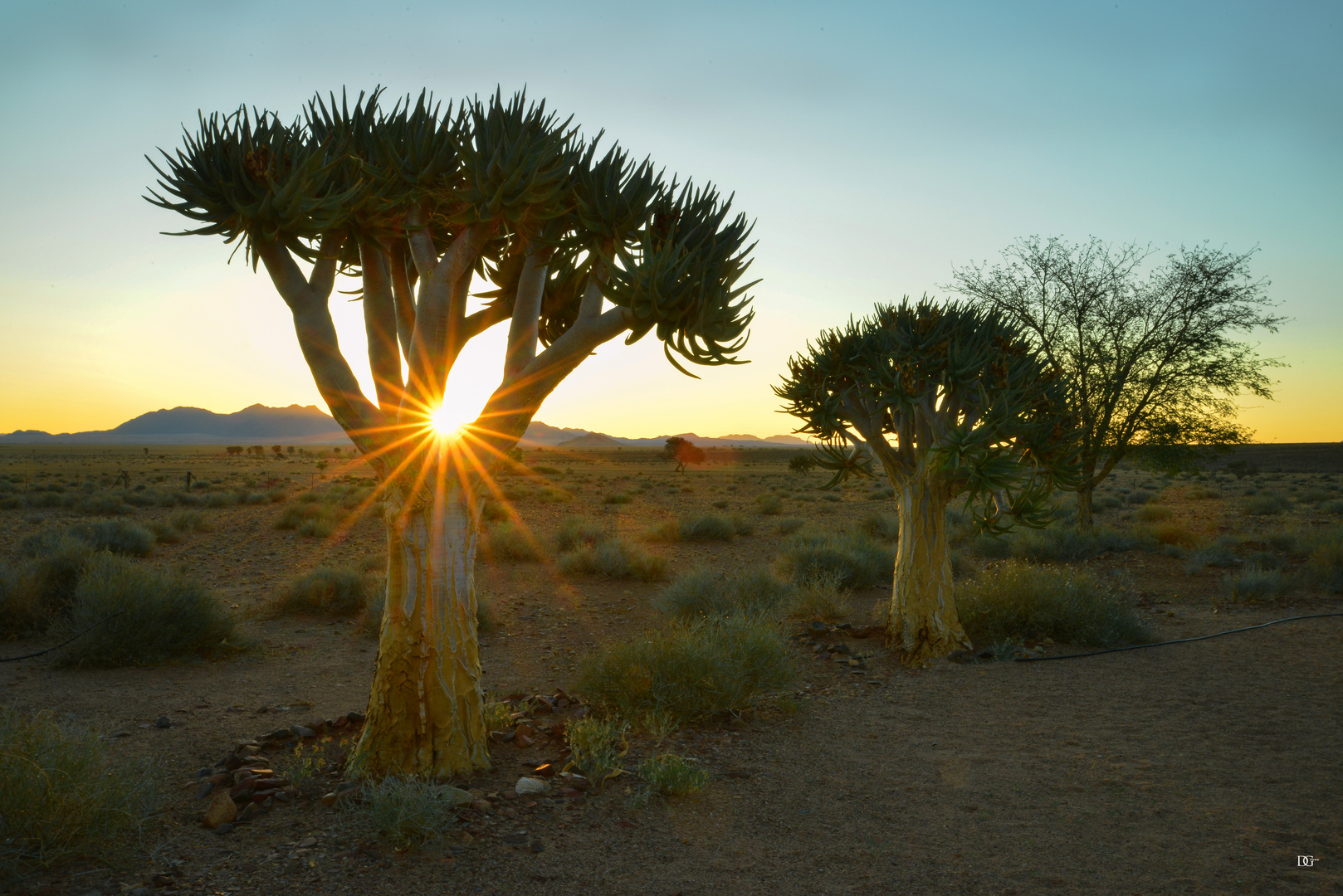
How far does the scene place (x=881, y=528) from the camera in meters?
21.1

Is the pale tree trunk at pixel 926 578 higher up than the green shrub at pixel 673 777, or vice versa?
the pale tree trunk at pixel 926 578

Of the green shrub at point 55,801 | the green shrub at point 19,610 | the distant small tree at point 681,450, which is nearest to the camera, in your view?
the green shrub at point 55,801

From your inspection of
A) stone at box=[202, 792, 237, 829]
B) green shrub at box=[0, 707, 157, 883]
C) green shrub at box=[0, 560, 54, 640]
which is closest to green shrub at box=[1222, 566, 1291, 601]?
stone at box=[202, 792, 237, 829]

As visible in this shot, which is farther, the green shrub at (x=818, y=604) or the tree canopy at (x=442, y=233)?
the green shrub at (x=818, y=604)

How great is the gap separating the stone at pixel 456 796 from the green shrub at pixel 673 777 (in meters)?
1.17

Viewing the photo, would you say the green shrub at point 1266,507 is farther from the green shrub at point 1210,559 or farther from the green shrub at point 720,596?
the green shrub at point 720,596

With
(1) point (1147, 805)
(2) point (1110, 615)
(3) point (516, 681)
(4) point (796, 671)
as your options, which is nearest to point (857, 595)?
(2) point (1110, 615)

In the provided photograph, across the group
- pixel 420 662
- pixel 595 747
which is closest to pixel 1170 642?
pixel 595 747

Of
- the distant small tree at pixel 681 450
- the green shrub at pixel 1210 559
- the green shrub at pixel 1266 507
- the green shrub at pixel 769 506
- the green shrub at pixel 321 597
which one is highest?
the distant small tree at pixel 681 450

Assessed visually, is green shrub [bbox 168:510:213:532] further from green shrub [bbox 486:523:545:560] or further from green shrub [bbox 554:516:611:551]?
green shrub [bbox 554:516:611:551]

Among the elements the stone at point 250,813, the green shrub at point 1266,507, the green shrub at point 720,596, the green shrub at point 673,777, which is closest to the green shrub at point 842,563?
the green shrub at point 720,596

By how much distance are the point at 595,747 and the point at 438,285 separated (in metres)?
3.38

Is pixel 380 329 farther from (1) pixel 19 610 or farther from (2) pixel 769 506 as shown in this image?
(2) pixel 769 506

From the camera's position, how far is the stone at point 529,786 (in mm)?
5086
